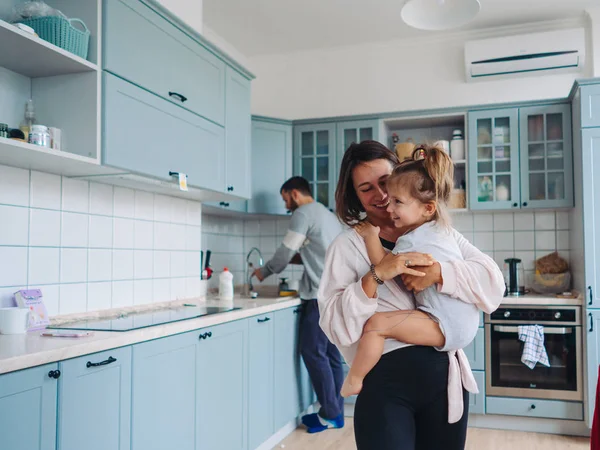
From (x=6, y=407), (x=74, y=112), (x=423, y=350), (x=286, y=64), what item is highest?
(x=286, y=64)

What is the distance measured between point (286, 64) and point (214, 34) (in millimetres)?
754

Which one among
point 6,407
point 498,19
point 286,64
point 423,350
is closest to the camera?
point 423,350

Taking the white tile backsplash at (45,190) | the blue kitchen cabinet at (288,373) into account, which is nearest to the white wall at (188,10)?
the white tile backsplash at (45,190)

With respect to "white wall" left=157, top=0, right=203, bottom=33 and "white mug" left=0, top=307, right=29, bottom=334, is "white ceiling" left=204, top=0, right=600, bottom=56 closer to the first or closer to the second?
"white wall" left=157, top=0, right=203, bottom=33

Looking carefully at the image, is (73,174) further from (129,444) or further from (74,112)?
(129,444)

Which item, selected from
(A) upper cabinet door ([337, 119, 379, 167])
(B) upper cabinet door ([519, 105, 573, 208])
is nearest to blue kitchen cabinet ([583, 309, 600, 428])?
(B) upper cabinet door ([519, 105, 573, 208])

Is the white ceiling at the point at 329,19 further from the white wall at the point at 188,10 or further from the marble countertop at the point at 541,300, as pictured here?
the marble countertop at the point at 541,300

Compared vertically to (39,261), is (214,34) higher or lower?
higher

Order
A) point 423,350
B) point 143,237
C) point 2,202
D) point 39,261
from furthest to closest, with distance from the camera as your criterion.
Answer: point 143,237 < point 39,261 < point 2,202 < point 423,350

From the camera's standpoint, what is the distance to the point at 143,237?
9.99 ft

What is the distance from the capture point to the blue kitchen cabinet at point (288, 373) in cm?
342

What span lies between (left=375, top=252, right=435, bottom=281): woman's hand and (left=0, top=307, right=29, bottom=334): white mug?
4.39 ft

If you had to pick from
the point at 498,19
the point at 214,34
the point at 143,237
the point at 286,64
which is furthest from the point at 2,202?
the point at 498,19

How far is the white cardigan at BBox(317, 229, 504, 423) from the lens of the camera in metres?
1.36
